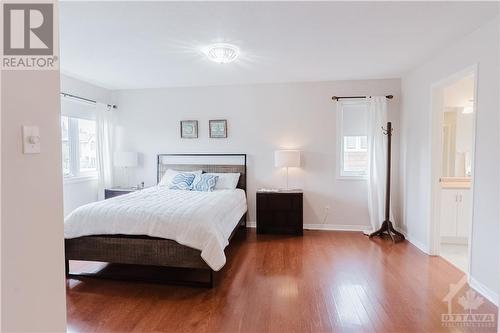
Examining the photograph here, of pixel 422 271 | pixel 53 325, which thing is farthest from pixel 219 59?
pixel 422 271

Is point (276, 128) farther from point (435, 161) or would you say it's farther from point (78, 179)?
point (78, 179)

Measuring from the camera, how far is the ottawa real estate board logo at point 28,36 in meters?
1.16

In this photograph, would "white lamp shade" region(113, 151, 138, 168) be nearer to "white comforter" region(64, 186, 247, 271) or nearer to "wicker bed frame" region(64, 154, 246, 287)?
"white comforter" region(64, 186, 247, 271)

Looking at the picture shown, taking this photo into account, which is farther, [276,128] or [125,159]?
[125,159]

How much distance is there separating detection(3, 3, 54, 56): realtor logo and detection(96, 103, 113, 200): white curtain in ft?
11.9

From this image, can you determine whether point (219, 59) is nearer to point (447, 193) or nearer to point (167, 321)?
point (167, 321)

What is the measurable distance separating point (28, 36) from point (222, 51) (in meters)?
1.91

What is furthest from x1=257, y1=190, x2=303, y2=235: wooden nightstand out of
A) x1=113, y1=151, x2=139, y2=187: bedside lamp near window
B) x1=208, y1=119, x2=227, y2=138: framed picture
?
x1=113, y1=151, x2=139, y2=187: bedside lamp near window

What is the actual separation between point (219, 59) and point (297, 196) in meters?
2.33

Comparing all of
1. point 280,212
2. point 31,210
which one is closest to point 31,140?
point 31,210

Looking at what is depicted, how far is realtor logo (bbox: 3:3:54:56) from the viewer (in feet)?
3.82

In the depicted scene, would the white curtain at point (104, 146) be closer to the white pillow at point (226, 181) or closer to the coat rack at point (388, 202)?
the white pillow at point (226, 181)

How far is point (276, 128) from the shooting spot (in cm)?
467

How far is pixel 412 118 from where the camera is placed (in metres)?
3.97
